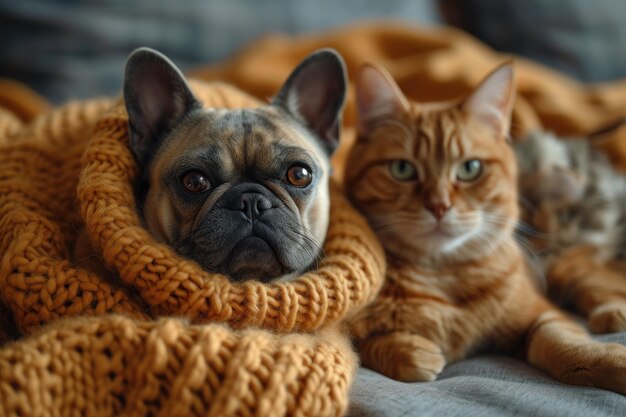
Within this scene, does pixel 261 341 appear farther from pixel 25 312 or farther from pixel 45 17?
pixel 45 17

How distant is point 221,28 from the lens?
2.47m

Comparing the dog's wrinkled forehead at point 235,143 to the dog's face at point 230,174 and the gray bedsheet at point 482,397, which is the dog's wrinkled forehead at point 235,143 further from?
the gray bedsheet at point 482,397

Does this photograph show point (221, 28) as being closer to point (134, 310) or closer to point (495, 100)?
point (495, 100)

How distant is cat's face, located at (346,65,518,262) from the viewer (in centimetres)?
143

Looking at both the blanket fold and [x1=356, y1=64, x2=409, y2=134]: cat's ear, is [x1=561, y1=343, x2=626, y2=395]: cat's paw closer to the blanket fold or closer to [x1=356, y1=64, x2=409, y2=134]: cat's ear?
the blanket fold

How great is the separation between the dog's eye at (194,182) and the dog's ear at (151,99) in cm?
17

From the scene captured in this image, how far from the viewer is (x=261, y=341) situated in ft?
3.22

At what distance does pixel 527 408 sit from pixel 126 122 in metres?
1.09

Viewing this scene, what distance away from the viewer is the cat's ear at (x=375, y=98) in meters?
1.51

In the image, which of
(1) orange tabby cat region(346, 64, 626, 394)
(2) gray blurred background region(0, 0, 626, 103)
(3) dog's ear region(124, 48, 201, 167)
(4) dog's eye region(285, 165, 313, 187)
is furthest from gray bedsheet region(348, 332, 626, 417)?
(2) gray blurred background region(0, 0, 626, 103)

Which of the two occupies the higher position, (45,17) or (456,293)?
(45,17)

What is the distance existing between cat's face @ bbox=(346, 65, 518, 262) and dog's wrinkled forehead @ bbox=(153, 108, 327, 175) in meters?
0.21

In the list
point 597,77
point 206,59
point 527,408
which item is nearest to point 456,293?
point 527,408

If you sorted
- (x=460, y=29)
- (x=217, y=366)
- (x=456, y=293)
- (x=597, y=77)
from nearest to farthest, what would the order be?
(x=217, y=366) < (x=456, y=293) < (x=597, y=77) < (x=460, y=29)
